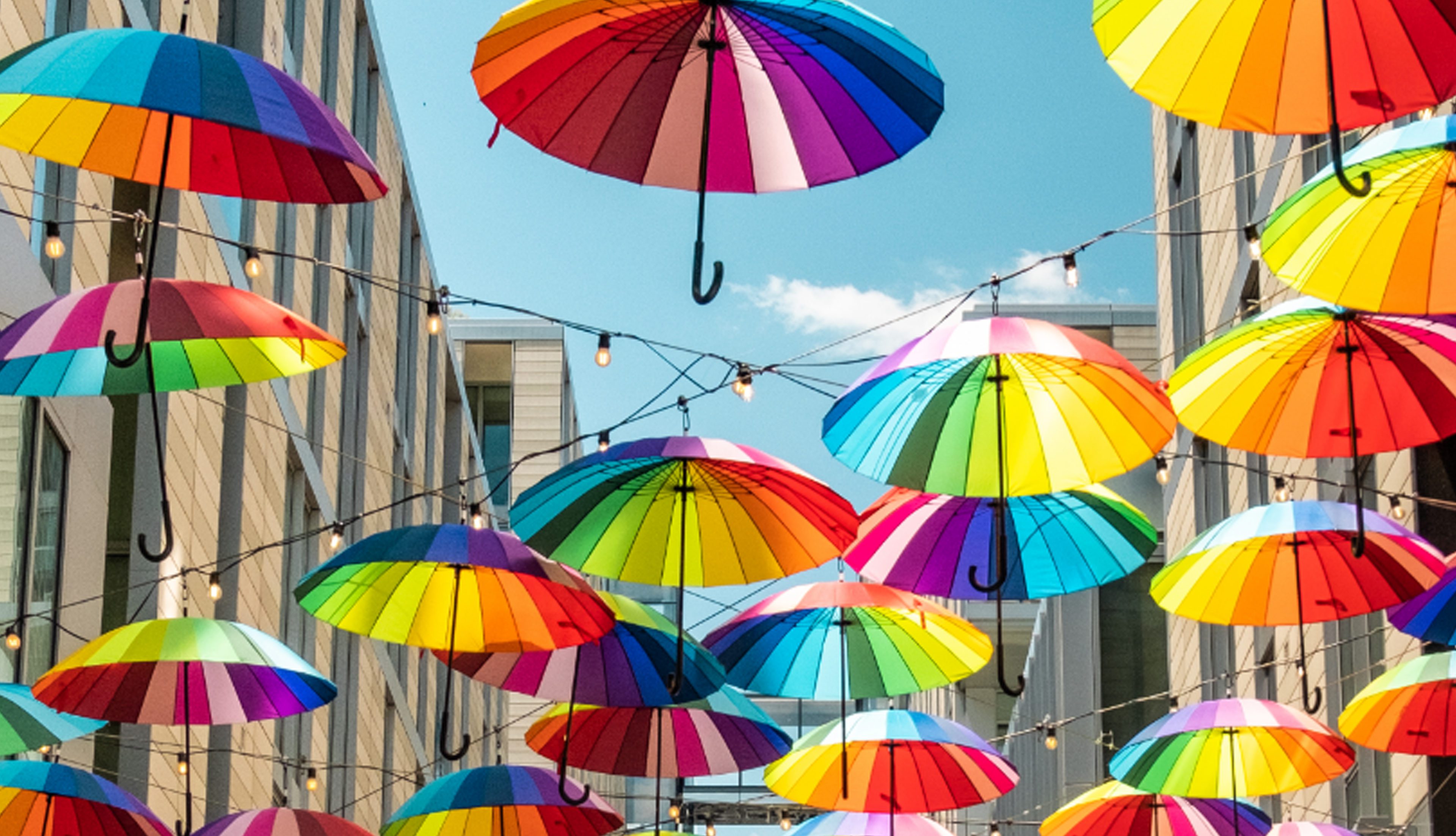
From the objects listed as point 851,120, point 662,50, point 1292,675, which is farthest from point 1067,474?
point 1292,675

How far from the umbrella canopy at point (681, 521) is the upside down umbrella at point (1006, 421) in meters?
0.47

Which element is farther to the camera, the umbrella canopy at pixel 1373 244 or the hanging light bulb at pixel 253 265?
the hanging light bulb at pixel 253 265

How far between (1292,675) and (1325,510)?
32.0 feet

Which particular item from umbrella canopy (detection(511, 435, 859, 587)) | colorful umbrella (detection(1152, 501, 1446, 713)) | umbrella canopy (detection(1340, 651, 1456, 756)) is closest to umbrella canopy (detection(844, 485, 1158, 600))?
colorful umbrella (detection(1152, 501, 1446, 713))

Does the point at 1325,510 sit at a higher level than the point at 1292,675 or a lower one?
higher

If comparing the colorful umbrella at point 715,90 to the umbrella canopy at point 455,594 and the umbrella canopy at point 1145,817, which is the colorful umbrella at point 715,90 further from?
Answer: the umbrella canopy at point 1145,817

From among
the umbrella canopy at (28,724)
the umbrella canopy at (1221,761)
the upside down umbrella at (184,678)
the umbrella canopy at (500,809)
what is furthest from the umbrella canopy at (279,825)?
the umbrella canopy at (1221,761)

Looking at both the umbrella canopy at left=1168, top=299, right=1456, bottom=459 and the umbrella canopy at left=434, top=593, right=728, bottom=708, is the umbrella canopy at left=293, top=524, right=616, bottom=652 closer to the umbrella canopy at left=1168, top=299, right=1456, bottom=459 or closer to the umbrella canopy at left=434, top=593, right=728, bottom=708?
the umbrella canopy at left=434, top=593, right=728, bottom=708

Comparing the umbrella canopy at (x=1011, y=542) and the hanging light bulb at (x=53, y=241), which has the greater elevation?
the hanging light bulb at (x=53, y=241)

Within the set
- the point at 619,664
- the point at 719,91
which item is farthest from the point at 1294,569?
the point at 719,91

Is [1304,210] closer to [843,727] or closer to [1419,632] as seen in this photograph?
[1419,632]

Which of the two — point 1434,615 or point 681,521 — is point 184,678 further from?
point 1434,615

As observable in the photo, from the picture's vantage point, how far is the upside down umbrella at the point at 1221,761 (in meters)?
13.7

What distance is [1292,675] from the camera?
2117cm
